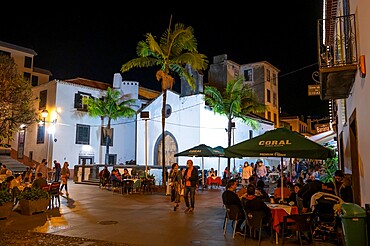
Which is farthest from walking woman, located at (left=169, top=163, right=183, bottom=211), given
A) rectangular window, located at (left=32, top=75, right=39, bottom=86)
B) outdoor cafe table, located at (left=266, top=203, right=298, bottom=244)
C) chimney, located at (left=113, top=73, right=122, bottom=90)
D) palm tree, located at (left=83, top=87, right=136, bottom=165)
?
rectangular window, located at (left=32, top=75, right=39, bottom=86)

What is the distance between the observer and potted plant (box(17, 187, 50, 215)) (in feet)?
38.9

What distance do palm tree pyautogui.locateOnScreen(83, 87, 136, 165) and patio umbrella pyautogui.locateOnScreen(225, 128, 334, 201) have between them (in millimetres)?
26909

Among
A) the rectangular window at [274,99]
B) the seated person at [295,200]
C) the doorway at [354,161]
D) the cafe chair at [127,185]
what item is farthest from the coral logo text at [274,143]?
the rectangular window at [274,99]

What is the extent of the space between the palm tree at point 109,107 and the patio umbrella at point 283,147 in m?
26.9

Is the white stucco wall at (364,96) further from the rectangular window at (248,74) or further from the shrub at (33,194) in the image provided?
the rectangular window at (248,74)

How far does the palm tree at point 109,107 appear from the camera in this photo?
1362 inches

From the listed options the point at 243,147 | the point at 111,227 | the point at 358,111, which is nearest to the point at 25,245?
the point at 111,227

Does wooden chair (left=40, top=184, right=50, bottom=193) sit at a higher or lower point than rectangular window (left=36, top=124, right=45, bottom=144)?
lower

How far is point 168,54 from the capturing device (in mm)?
18859

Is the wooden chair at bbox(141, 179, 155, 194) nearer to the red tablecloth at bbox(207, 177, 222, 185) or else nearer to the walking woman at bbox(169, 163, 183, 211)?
the red tablecloth at bbox(207, 177, 222, 185)

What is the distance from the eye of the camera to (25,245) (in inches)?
306

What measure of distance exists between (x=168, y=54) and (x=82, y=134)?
772 inches

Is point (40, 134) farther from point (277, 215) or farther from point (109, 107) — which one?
point (277, 215)

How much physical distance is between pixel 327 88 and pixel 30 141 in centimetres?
3283
